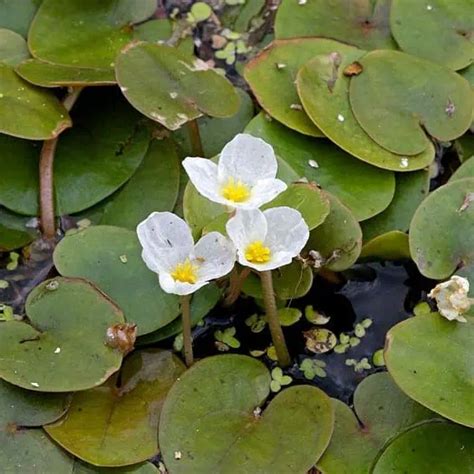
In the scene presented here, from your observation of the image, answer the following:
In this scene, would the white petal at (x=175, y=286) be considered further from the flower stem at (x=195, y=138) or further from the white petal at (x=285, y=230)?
the flower stem at (x=195, y=138)

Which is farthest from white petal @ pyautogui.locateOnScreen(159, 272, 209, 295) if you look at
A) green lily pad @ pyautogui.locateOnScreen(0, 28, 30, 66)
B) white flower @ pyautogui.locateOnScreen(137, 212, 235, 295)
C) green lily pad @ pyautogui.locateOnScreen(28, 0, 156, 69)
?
green lily pad @ pyautogui.locateOnScreen(0, 28, 30, 66)

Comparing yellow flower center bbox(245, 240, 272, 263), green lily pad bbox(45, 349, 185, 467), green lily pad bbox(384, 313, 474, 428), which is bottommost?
green lily pad bbox(45, 349, 185, 467)

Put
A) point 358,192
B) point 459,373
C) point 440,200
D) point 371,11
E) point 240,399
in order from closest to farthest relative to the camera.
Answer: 1. point 459,373
2. point 240,399
3. point 440,200
4. point 358,192
5. point 371,11

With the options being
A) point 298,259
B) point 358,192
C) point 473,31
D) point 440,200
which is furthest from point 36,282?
point 473,31

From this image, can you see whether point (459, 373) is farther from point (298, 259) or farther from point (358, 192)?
point (358, 192)

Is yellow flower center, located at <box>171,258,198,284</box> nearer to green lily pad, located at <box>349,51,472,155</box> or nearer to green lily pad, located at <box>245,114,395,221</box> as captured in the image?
green lily pad, located at <box>245,114,395,221</box>
